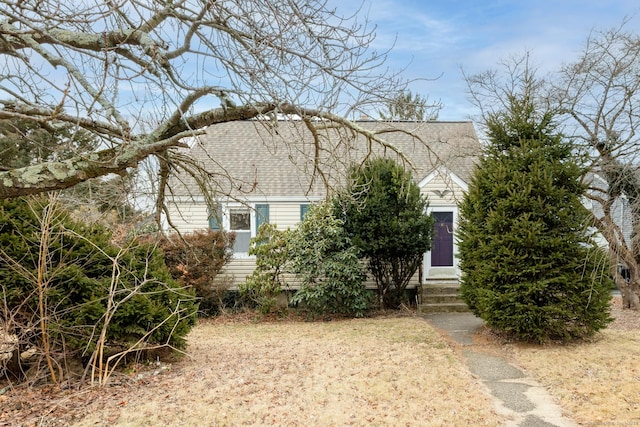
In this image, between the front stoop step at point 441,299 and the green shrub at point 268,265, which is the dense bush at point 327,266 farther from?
the front stoop step at point 441,299

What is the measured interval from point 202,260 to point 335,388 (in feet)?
23.7

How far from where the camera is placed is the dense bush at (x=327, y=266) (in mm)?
12258

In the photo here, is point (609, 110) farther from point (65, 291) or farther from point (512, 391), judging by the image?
point (65, 291)

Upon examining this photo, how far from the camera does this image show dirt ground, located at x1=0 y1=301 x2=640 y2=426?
17.5ft

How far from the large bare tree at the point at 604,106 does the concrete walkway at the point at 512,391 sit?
4206mm

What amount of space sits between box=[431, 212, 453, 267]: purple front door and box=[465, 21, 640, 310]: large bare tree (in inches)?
140

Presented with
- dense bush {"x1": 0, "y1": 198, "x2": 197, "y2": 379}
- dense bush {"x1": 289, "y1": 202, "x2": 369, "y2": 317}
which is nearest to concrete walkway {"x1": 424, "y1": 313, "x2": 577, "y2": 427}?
dense bush {"x1": 289, "y1": 202, "x2": 369, "y2": 317}

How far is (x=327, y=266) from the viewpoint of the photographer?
481 inches

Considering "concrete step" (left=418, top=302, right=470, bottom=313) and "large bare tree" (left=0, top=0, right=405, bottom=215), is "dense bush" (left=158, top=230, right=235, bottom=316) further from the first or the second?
"large bare tree" (left=0, top=0, right=405, bottom=215)

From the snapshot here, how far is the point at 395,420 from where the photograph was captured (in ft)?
17.4

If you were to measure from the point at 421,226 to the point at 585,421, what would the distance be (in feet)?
A: 24.0

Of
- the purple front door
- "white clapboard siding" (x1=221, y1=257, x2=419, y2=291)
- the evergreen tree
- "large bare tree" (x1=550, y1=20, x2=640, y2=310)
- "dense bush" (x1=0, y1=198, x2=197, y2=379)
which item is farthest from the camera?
the purple front door

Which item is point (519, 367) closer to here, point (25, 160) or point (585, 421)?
point (585, 421)

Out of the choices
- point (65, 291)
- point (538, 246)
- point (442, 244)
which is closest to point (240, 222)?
point (442, 244)
